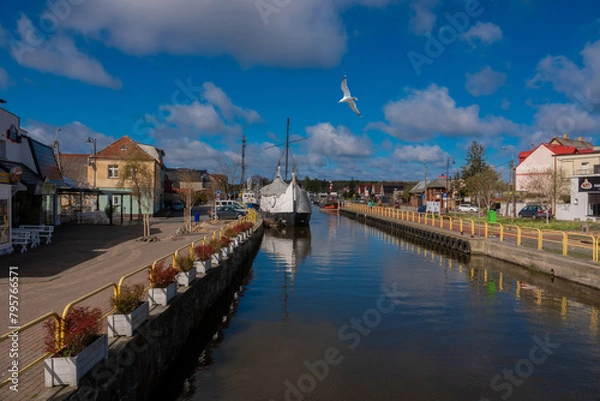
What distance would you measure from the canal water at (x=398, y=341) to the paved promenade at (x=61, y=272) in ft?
8.93

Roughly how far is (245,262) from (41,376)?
16.1m

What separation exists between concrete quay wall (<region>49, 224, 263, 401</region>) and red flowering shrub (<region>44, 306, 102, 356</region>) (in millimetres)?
370

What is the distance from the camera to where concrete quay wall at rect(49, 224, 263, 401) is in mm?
5426

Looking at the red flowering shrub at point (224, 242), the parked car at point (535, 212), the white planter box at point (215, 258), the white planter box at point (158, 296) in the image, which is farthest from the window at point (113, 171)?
the parked car at point (535, 212)

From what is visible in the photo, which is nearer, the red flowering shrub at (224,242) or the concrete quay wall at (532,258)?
the concrete quay wall at (532,258)

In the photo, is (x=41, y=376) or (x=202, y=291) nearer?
(x=41, y=376)

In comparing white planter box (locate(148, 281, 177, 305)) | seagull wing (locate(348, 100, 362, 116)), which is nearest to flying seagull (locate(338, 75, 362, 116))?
seagull wing (locate(348, 100, 362, 116))

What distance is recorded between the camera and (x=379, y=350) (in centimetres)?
977

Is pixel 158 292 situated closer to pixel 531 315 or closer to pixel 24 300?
pixel 24 300

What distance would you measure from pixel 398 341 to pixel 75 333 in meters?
7.33

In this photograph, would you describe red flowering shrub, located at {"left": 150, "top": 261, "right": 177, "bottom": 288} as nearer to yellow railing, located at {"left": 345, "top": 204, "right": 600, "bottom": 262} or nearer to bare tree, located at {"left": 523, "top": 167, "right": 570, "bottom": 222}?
yellow railing, located at {"left": 345, "top": 204, "right": 600, "bottom": 262}

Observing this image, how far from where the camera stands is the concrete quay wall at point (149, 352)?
5.43 metres

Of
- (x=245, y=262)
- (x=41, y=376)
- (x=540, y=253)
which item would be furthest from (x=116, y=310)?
(x=540, y=253)

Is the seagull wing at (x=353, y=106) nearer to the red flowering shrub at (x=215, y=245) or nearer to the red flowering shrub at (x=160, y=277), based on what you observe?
the red flowering shrub at (x=215, y=245)
